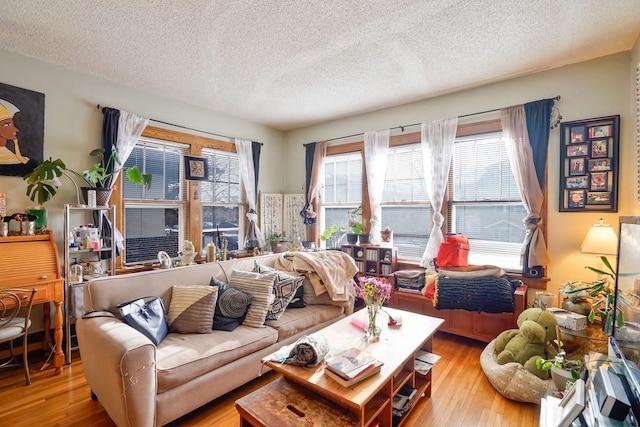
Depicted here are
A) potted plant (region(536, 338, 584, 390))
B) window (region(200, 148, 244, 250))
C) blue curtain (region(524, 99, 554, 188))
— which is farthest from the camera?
window (region(200, 148, 244, 250))

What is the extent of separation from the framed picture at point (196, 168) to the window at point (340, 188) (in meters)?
1.82

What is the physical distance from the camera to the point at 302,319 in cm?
264

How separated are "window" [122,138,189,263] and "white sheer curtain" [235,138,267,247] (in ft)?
2.66

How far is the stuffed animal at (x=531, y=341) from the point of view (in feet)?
7.39

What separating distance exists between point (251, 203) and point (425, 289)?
2.75 m

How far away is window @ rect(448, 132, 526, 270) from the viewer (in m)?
3.27

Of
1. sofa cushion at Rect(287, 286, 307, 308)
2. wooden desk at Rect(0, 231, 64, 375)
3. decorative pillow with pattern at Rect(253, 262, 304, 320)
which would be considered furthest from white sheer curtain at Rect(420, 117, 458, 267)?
wooden desk at Rect(0, 231, 64, 375)

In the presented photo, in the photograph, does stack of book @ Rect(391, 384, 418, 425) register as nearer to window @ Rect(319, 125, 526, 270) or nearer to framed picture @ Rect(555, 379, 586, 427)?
framed picture @ Rect(555, 379, 586, 427)

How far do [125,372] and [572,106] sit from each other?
4.15 metres

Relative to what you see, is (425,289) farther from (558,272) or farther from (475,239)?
(558,272)

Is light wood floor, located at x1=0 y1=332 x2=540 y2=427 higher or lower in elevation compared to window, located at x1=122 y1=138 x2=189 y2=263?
lower

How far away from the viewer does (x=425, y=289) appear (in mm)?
3277

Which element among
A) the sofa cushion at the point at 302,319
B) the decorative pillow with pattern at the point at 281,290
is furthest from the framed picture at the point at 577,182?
the decorative pillow with pattern at the point at 281,290

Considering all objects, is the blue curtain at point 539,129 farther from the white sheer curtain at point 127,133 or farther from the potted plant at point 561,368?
the white sheer curtain at point 127,133
